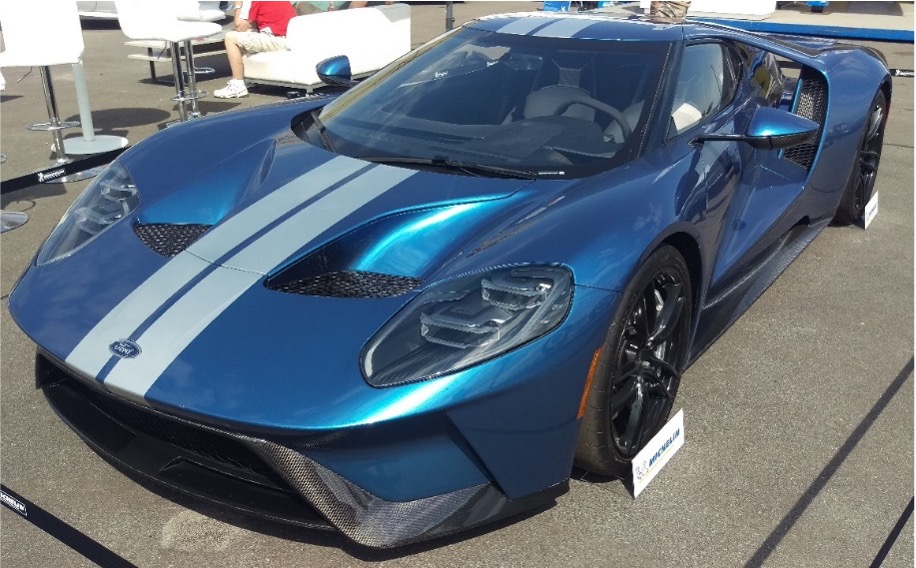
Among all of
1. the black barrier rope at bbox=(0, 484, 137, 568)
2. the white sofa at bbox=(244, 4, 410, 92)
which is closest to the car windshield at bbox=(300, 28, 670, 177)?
the black barrier rope at bbox=(0, 484, 137, 568)

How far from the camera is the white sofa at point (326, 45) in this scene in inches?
321

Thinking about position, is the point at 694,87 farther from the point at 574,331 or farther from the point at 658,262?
the point at 574,331

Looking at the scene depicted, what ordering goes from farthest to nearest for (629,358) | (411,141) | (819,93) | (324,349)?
(819,93), (411,141), (629,358), (324,349)

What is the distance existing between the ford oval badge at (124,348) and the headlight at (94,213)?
0.59 meters

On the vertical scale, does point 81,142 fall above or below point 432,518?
below

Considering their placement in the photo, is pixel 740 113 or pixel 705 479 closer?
pixel 705 479

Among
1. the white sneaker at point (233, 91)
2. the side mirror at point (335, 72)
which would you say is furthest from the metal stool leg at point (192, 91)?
the side mirror at point (335, 72)

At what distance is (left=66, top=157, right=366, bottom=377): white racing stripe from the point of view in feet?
7.20

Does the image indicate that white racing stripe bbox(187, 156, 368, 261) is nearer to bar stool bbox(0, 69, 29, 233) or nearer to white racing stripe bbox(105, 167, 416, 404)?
white racing stripe bbox(105, 167, 416, 404)

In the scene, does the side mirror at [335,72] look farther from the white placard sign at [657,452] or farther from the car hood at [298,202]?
the white placard sign at [657,452]

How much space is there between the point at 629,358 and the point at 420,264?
65 centimetres

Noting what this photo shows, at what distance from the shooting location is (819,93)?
13.3 feet

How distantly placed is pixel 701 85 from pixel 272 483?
6.73 feet

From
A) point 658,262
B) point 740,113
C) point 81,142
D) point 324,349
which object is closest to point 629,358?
point 658,262
